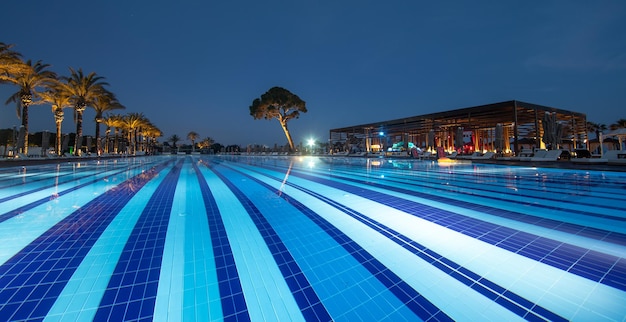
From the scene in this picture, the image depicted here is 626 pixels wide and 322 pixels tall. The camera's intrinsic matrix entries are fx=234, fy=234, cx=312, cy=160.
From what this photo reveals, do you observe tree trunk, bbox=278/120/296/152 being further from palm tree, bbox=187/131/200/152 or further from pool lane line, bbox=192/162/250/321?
palm tree, bbox=187/131/200/152

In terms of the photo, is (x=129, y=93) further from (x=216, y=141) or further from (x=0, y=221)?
(x=0, y=221)

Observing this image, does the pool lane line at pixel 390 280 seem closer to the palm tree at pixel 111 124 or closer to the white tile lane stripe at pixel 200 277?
the white tile lane stripe at pixel 200 277

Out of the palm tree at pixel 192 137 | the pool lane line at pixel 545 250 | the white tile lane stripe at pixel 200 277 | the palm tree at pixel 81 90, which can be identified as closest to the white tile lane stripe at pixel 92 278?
the white tile lane stripe at pixel 200 277

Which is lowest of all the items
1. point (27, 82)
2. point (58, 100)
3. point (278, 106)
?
point (58, 100)

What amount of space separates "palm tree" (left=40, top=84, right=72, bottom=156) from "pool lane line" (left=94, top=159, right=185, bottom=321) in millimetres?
21412

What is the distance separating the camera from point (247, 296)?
1343 mm

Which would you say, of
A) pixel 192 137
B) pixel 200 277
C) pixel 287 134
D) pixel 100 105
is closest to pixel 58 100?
pixel 100 105

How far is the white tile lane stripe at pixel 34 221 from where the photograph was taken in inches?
81.4

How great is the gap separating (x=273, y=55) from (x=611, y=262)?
35.1 metres

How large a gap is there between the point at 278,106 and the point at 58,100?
1785cm

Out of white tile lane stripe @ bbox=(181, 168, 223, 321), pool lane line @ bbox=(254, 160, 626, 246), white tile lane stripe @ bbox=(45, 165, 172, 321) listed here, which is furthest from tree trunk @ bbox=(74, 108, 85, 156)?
pool lane line @ bbox=(254, 160, 626, 246)

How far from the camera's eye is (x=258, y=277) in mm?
1565

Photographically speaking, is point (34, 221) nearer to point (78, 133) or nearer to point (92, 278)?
point (92, 278)

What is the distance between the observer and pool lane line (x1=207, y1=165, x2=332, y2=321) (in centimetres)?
121
